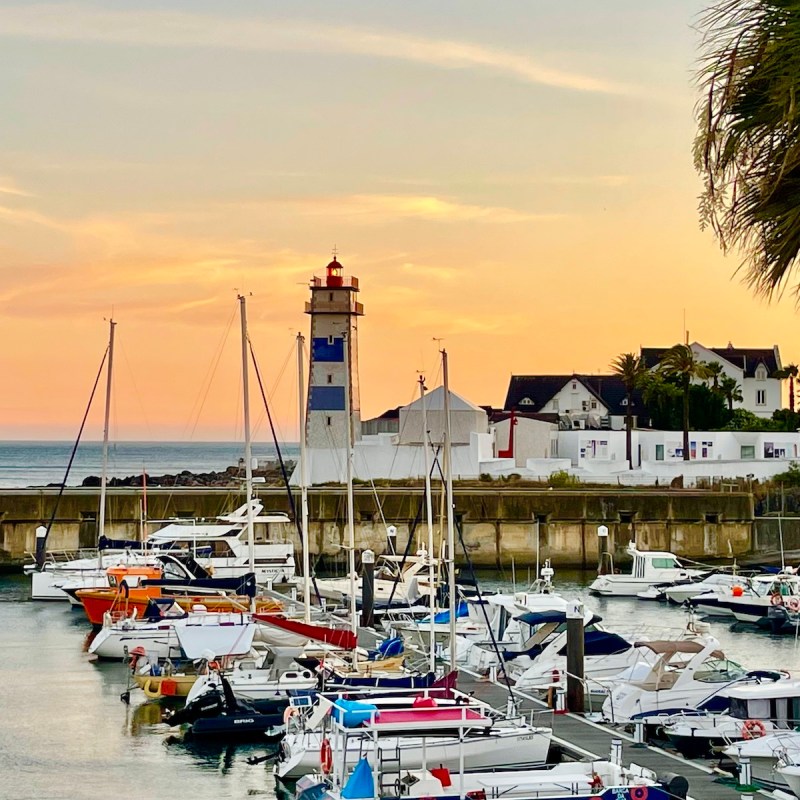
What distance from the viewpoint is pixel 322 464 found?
219ft

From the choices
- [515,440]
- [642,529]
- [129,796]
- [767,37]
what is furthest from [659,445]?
[767,37]

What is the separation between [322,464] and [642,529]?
55.7ft

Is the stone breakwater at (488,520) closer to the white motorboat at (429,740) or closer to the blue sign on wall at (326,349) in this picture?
the blue sign on wall at (326,349)

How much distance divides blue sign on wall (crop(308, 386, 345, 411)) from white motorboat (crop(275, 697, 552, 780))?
4484 cm

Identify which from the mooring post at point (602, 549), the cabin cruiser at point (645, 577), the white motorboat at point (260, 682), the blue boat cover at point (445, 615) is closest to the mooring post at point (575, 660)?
the white motorboat at point (260, 682)

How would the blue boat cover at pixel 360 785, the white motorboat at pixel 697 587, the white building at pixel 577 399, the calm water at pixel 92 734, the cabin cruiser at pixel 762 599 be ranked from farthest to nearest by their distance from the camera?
the white building at pixel 577 399, the white motorboat at pixel 697 587, the cabin cruiser at pixel 762 599, the calm water at pixel 92 734, the blue boat cover at pixel 360 785

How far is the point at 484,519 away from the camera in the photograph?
57.9 m

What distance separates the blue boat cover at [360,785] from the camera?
16453 millimetres

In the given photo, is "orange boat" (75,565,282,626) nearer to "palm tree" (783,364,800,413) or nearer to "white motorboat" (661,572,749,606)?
"white motorboat" (661,572,749,606)

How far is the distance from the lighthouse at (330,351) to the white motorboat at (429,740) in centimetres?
4499

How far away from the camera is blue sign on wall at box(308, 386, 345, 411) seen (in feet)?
214

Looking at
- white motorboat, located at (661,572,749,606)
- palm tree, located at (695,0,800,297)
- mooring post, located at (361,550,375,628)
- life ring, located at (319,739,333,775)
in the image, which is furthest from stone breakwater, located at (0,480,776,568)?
palm tree, located at (695,0,800,297)

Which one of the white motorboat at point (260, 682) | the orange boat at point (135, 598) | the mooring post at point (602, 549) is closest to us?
the white motorboat at point (260, 682)

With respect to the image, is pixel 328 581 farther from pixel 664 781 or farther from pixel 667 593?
pixel 664 781
